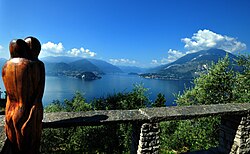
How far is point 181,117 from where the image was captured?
698cm

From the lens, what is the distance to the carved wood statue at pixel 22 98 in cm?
365

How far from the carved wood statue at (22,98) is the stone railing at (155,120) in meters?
1.32

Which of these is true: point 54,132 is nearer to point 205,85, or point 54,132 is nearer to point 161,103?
point 205,85

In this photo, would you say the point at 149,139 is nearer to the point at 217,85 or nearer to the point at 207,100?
the point at 207,100

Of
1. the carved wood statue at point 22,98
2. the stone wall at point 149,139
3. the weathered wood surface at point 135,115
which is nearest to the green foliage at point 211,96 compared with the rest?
the weathered wood surface at point 135,115

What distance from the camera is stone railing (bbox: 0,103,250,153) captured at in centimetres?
604

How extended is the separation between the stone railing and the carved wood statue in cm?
132

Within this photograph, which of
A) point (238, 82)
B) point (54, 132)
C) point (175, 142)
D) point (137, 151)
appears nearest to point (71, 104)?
point (54, 132)

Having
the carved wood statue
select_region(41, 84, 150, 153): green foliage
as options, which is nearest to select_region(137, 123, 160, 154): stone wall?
the carved wood statue

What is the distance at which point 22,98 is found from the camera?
369cm

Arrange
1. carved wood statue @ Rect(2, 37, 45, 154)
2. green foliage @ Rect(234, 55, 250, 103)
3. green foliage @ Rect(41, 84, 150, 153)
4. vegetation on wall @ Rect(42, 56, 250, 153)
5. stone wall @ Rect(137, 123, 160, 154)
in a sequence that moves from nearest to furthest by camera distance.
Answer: carved wood statue @ Rect(2, 37, 45, 154), stone wall @ Rect(137, 123, 160, 154), green foliage @ Rect(234, 55, 250, 103), vegetation on wall @ Rect(42, 56, 250, 153), green foliage @ Rect(41, 84, 150, 153)

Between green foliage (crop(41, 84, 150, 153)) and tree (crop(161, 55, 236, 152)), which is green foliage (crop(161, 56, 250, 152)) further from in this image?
green foliage (crop(41, 84, 150, 153))

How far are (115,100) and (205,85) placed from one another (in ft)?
36.0

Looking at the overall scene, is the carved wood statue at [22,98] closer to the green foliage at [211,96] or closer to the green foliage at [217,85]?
the green foliage at [211,96]
